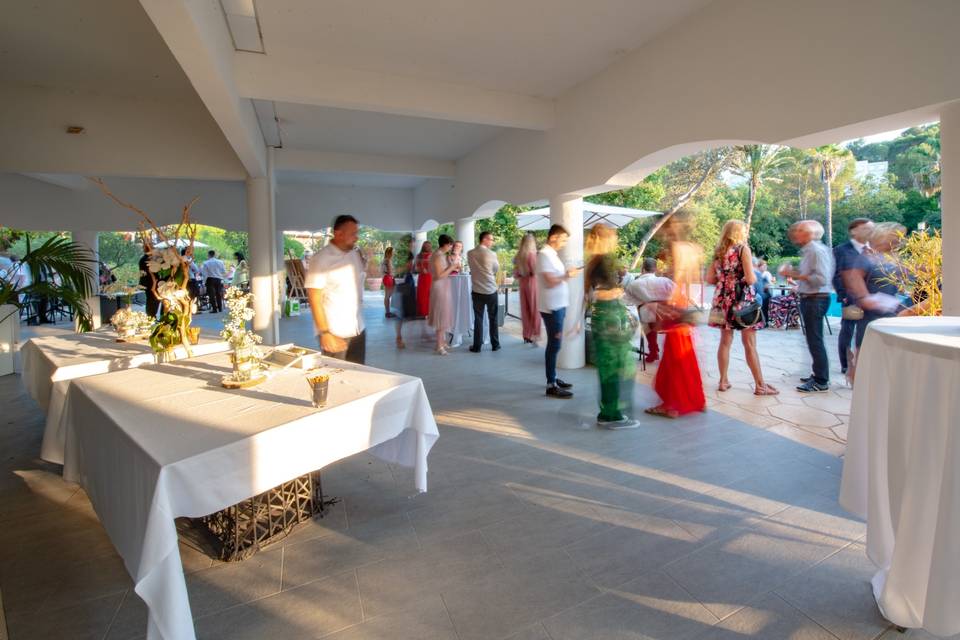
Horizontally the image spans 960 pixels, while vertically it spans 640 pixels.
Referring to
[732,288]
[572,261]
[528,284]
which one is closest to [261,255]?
Answer: [528,284]

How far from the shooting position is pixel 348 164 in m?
8.56

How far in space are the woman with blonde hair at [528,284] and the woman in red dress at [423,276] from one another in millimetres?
1972

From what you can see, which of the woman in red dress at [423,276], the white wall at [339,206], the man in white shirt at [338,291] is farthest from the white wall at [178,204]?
the man in white shirt at [338,291]

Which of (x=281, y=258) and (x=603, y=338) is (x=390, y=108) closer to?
(x=603, y=338)

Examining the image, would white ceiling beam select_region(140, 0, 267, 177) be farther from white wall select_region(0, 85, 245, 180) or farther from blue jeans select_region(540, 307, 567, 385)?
blue jeans select_region(540, 307, 567, 385)

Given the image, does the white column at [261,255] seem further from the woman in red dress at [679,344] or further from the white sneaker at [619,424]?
the woman in red dress at [679,344]

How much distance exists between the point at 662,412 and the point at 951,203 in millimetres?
2273

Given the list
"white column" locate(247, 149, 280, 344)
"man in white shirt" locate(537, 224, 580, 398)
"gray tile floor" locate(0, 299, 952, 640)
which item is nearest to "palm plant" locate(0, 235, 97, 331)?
"gray tile floor" locate(0, 299, 952, 640)

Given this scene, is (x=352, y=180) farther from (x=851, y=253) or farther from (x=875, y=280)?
(x=875, y=280)

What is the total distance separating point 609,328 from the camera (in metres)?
3.72

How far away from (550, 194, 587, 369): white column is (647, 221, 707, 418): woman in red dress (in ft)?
5.24

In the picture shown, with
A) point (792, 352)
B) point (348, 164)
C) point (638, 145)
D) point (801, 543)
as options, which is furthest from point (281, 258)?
point (801, 543)

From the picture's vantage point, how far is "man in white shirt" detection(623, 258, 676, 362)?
4.36 m

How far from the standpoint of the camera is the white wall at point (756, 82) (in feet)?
8.64
